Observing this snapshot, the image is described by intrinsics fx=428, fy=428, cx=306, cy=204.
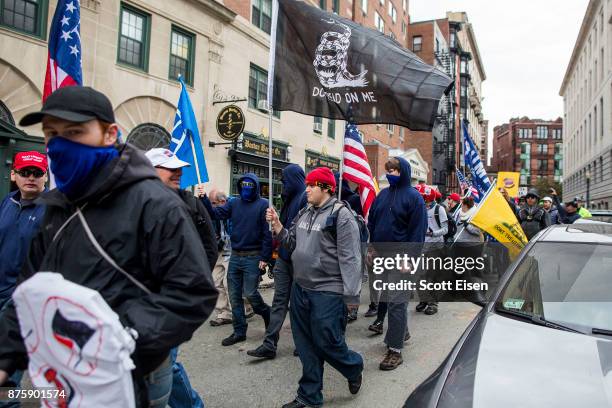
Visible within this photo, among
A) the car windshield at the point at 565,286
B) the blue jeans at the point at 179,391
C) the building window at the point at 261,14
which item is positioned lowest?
the blue jeans at the point at 179,391

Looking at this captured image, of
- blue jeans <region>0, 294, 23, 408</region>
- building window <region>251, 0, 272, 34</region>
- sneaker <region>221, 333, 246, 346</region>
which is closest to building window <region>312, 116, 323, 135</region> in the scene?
building window <region>251, 0, 272, 34</region>

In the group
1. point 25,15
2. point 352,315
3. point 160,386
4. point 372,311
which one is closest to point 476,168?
point 372,311

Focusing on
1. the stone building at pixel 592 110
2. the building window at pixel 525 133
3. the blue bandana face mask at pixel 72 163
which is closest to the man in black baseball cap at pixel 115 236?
the blue bandana face mask at pixel 72 163

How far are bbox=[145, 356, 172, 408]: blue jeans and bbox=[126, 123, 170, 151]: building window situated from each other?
35.2 feet

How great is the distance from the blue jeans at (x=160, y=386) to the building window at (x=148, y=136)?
1072 cm

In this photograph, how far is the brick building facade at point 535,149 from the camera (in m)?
113

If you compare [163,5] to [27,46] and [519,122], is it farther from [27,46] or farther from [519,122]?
[519,122]

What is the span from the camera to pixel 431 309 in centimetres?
695

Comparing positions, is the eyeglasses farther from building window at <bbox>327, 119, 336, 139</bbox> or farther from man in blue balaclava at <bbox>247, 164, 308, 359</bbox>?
building window at <bbox>327, 119, 336, 139</bbox>

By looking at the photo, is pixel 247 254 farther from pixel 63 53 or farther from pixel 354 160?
pixel 63 53

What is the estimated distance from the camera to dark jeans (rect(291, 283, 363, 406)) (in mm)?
3525

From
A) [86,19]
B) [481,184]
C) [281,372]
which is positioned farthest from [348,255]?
[86,19]

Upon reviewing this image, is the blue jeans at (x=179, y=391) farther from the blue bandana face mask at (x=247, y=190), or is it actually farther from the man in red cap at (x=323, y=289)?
the blue bandana face mask at (x=247, y=190)

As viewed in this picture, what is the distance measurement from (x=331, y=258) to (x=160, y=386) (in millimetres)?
1983
